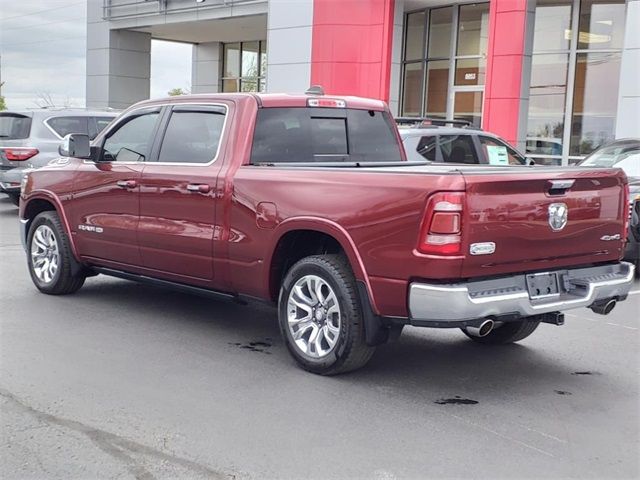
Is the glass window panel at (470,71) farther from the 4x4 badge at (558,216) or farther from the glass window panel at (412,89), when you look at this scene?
the 4x4 badge at (558,216)

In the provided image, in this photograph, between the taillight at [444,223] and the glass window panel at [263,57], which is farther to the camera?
the glass window panel at [263,57]

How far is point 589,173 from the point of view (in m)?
5.43

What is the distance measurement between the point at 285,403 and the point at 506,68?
1459cm

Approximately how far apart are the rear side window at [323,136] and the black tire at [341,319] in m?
1.11

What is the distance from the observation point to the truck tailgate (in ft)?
15.8

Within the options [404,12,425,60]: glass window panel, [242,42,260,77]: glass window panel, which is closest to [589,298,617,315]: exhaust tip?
[404,12,425,60]: glass window panel

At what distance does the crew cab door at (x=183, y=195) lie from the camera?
6.26 m

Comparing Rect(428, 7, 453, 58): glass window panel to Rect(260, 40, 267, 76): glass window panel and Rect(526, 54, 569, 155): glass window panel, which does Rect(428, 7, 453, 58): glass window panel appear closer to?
Rect(526, 54, 569, 155): glass window panel

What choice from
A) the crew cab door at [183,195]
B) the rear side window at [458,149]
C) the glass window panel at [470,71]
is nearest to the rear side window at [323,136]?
the crew cab door at [183,195]

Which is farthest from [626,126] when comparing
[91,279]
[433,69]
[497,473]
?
[497,473]

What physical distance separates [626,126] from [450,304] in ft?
43.2

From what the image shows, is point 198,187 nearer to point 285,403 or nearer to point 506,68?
point 285,403

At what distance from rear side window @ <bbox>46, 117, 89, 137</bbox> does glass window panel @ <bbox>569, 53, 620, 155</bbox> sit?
11.5 meters

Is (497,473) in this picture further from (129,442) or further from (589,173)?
(589,173)
